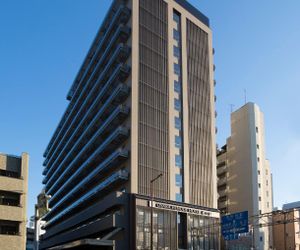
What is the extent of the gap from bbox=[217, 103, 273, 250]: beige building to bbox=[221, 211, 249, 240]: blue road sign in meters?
43.6

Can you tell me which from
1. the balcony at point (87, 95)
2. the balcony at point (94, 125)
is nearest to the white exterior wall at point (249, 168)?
the balcony at point (94, 125)

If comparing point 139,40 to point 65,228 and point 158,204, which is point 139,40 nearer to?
point 158,204

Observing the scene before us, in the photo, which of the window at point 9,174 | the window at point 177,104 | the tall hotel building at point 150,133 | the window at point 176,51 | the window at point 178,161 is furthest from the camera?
the window at point 176,51

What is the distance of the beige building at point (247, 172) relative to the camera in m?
103

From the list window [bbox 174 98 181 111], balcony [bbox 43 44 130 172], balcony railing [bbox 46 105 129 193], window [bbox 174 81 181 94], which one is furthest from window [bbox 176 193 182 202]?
balcony [bbox 43 44 130 172]

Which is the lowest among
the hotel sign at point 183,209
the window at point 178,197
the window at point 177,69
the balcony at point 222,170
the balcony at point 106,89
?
the hotel sign at point 183,209

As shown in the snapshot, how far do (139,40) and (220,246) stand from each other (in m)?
35.3

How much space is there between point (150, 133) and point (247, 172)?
3841 cm

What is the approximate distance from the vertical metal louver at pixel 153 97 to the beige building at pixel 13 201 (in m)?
22.4

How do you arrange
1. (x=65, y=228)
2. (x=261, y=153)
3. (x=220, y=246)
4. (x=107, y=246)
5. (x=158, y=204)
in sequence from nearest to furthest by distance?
(x=107, y=246) → (x=158, y=204) → (x=220, y=246) → (x=65, y=228) → (x=261, y=153)

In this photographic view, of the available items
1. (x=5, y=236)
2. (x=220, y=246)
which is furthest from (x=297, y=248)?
(x=5, y=236)

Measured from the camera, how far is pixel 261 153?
10662 cm

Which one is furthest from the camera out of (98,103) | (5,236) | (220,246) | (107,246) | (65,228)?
(65,228)

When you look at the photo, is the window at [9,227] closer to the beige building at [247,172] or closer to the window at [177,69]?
the window at [177,69]
